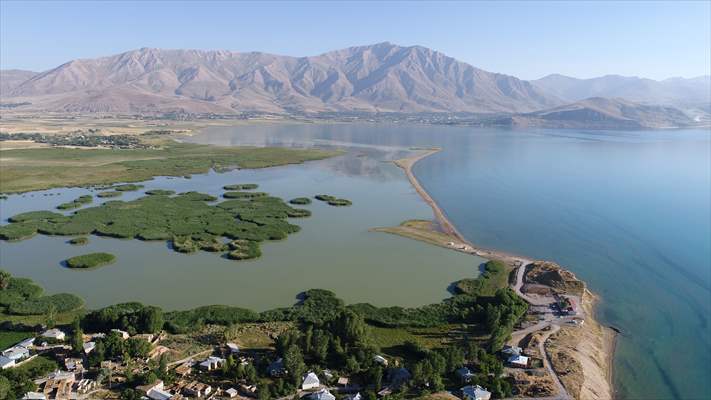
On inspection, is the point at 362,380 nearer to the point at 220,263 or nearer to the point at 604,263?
the point at 220,263

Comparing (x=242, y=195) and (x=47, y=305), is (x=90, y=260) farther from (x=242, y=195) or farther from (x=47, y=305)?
(x=242, y=195)

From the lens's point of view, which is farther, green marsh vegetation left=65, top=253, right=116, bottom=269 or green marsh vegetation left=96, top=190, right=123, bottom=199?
green marsh vegetation left=96, top=190, right=123, bottom=199

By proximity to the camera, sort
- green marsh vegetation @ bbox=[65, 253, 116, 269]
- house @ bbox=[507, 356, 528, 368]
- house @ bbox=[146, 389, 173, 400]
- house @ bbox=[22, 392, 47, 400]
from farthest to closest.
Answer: green marsh vegetation @ bbox=[65, 253, 116, 269] → house @ bbox=[507, 356, 528, 368] → house @ bbox=[146, 389, 173, 400] → house @ bbox=[22, 392, 47, 400]

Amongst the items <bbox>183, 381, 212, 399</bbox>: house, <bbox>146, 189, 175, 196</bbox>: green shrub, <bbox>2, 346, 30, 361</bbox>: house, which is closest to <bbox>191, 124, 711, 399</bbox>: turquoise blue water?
<bbox>183, 381, 212, 399</bbox>: house

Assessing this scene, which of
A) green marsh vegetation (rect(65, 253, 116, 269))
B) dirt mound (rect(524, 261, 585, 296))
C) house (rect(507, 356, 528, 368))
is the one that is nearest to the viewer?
house (rect(507, 356, 528, 368))

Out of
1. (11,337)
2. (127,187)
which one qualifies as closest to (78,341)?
(11,337)

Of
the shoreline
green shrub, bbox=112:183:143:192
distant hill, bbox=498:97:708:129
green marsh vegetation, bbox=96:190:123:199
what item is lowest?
the shoreline

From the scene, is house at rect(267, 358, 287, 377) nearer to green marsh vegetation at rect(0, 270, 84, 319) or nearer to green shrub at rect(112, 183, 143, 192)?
green marsh vegetation at rect(0, 270, 84, 319)
